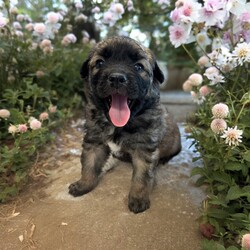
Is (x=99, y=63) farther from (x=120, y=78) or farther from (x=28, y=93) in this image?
(x=28, y=93)

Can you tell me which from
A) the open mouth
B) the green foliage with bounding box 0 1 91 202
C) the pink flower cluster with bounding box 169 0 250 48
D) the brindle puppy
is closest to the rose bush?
the pink flower cluster with bounding box 169 0 250 48

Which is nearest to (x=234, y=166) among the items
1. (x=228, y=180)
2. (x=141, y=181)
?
(x=228, y=180)

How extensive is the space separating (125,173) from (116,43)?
0.98m

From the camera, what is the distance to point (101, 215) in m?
2.05

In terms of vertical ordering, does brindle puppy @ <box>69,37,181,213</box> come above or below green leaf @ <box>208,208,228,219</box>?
→ above

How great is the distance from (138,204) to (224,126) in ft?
2.46

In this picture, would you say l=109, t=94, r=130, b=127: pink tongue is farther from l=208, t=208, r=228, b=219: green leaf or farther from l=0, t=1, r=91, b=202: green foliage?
l=208, t=208, r=228, b=219: green leaf

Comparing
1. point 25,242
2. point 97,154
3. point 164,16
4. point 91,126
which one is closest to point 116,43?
point 91,126

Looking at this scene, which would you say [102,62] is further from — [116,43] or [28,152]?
[28,152]

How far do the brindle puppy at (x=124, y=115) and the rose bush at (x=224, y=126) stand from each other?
0.95 feet

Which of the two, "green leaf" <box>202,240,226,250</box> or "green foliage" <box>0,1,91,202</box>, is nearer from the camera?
"green leaf" <box>202,240,226,250</box>

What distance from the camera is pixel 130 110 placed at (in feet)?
7.06

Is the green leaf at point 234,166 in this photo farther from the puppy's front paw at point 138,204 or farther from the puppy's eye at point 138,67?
the puppy's eye at point 138,67

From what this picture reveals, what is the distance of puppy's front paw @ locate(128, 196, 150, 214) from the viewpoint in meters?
2.10
